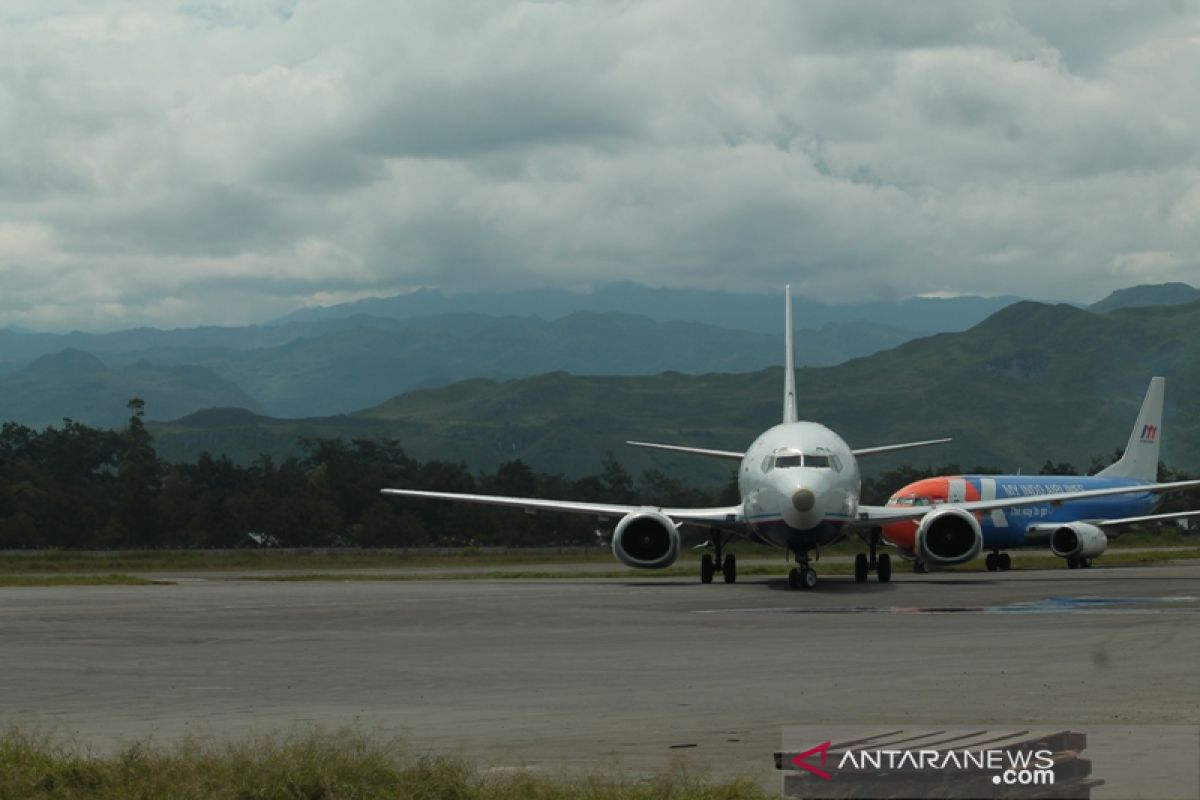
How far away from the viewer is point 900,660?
60.4ft

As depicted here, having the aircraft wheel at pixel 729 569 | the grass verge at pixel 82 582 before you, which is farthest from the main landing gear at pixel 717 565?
the grass verge at pixel 82 582

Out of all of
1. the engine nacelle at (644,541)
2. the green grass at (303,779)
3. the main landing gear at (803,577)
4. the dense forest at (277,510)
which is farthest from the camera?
the dense forest at (277,510)

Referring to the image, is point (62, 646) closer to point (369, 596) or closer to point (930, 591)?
point (369, 596)

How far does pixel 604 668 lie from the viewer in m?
18.3

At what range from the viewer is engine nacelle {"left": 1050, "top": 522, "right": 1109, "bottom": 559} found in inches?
2211

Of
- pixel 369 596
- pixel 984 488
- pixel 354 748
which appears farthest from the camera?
pixel 984 488

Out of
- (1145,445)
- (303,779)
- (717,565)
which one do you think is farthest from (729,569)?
(303,779)

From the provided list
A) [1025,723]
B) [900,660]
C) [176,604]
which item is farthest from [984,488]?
[1025,723]

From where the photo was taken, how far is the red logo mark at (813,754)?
29.1ft

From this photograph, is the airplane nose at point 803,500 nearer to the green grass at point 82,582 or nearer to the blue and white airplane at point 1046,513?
the blue and white airplane at point 1046,513

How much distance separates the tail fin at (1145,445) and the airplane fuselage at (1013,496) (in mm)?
2104

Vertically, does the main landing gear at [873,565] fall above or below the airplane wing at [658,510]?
below

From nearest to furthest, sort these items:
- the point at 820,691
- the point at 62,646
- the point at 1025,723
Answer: the point at 1025,723, the point at 820,691, the point at 62,646

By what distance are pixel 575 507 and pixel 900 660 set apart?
83.4 ft
